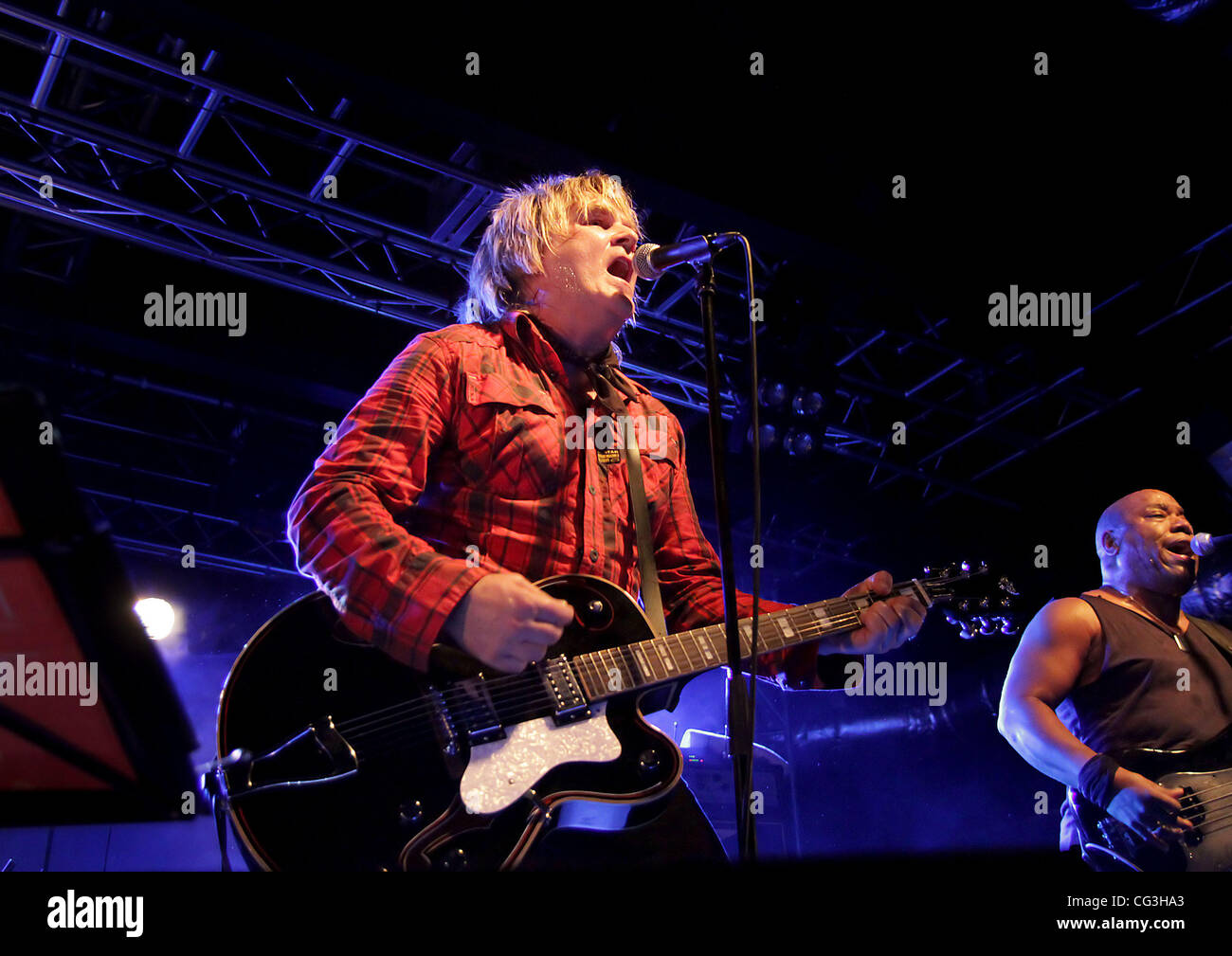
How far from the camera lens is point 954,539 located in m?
10.7

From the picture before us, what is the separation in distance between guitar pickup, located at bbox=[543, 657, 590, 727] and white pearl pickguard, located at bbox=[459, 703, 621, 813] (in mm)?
17

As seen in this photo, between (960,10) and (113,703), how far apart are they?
617cm

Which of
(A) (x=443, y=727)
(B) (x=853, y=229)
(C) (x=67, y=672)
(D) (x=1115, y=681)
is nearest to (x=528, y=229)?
(A) (x=443, y=727)

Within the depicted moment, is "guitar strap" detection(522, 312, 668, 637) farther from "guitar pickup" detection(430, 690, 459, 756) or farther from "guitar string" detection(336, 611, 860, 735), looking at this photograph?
"guitar pickup" detection(430, 690, 459, 756)

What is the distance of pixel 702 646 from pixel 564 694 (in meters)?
0.44

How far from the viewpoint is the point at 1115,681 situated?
13.2ft

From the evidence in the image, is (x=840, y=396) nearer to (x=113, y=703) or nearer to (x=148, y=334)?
(x=148, y=334)

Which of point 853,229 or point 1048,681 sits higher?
point 853,229

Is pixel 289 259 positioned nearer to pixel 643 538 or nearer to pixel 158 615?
pixel 158 615

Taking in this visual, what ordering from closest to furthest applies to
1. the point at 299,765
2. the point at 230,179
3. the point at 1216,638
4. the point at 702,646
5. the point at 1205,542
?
the point at 299,765 → the point at 702,646 → the point at 1205,542 → the point at 1216,638 → the point at 230,179

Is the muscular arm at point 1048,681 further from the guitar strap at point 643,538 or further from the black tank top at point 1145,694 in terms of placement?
the guitar strap at point 643,538

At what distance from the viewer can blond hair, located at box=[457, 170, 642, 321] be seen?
308cm

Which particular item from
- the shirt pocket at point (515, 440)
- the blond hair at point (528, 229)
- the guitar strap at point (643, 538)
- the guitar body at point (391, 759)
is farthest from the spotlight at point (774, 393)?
the guitar body at point (391, 759)
